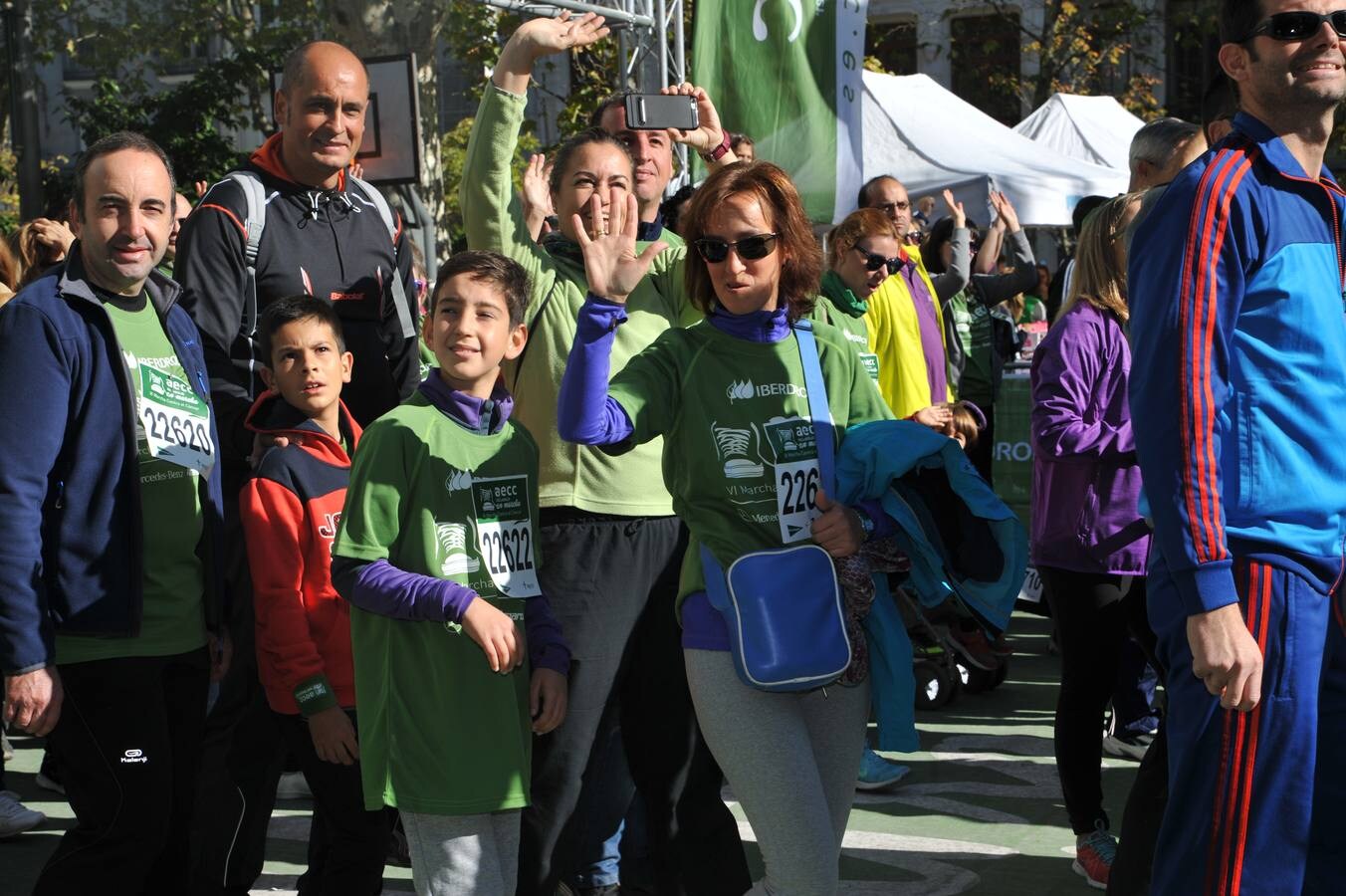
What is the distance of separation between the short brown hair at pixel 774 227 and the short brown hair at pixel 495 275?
38 cm

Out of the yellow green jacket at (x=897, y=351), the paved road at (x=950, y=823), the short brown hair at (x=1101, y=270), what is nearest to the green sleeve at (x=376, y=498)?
the paved road at (x=950, y=823)

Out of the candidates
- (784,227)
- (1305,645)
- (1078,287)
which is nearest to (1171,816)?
(1305,645)

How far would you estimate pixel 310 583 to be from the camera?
4.05m

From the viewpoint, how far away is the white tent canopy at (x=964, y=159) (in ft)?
46.1

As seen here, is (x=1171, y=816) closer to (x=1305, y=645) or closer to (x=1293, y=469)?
(x=1305, y=645)

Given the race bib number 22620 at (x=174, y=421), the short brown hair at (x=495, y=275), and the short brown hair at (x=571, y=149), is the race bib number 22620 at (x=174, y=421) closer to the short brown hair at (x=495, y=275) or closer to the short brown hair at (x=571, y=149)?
the short brown hair at (x=495, y=275)

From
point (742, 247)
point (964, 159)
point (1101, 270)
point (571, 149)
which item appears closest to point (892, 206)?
point (1101, 270)

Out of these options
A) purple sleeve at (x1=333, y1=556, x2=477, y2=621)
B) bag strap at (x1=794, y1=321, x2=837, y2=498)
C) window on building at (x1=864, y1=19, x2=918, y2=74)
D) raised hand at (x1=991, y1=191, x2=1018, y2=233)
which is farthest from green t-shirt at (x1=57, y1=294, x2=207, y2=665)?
window on building at (x1=864, y1=19, x2=918, y2=74)

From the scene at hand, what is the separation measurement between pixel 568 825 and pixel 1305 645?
5.85 feet

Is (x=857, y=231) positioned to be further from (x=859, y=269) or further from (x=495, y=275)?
(x=495, y=275)

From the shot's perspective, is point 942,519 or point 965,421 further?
point 965,421

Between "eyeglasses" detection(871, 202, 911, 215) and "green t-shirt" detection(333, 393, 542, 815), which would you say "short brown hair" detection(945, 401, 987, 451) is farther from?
"eyeglasses" detection(871, 202, 911, 215)

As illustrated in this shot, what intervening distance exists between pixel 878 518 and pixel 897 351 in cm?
286

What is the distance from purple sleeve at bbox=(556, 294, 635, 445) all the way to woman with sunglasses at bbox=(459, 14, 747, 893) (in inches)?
22.8
